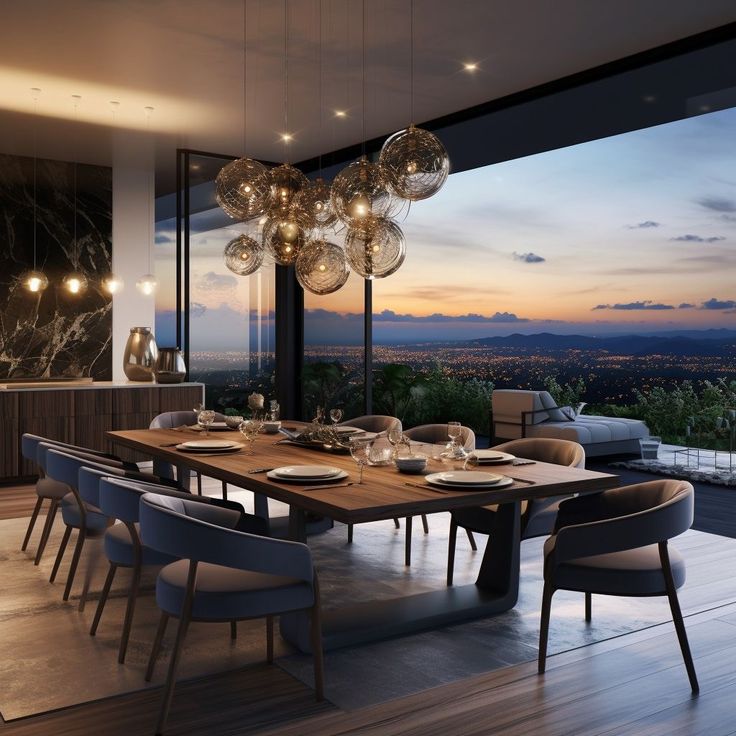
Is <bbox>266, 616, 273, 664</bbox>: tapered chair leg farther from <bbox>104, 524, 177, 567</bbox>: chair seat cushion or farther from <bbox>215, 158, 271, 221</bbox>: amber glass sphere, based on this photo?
<bbox>215, 158, 271, 221</bbox>: amber glass sphere

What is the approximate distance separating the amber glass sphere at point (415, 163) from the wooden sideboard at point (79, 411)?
13.7 feet

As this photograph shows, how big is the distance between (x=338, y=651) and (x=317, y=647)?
0.55m

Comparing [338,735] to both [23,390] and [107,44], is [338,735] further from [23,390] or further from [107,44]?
[23,390]

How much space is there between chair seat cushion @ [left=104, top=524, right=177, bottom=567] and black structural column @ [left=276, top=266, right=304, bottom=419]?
17.2ft

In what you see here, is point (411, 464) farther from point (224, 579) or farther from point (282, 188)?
point (282, 188)

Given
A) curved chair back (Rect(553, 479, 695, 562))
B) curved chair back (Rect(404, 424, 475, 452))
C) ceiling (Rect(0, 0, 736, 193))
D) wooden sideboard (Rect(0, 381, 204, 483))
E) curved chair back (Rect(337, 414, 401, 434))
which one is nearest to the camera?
curved chair back (Rect(553, 479, 695, 562))

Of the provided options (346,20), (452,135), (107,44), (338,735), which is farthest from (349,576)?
(452,135)

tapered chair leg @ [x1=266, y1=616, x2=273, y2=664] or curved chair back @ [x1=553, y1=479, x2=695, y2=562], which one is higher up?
curved chair back @ [x1=553, y1=479, x2=695, y2=562]

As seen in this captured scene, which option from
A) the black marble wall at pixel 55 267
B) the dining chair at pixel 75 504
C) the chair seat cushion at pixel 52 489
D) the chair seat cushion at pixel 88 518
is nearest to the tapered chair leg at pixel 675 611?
the dining chair at pixel 75 504

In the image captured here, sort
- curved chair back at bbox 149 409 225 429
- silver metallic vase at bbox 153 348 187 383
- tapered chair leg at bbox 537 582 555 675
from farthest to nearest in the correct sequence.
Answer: silver metallic vase at bbox 153 348 187 383, curved chair back at bbox 149 409 225 429, tapered chair leg at bbox 537 582 555 675

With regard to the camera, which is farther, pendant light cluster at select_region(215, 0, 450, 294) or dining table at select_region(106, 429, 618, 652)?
pendant light cluster at select_region(215, 0, 450, 294)

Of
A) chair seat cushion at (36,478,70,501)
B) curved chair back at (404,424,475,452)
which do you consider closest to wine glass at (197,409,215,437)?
chair seat cushion at (36,478,70,501)

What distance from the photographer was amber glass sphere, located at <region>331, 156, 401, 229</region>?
155 inches

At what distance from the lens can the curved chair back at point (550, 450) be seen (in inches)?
157
